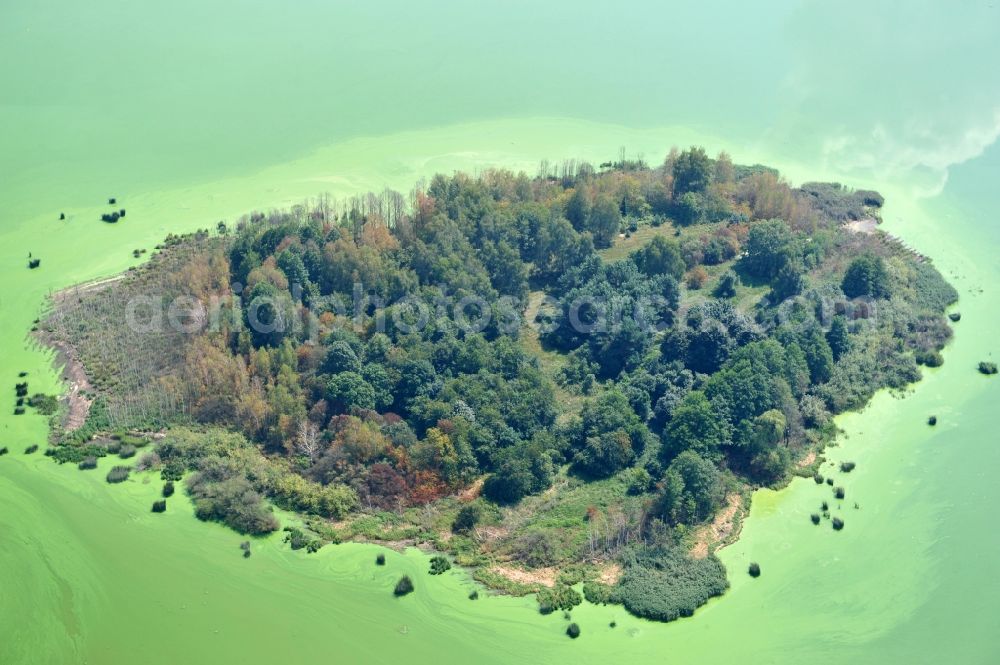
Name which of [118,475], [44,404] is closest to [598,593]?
[118,475]

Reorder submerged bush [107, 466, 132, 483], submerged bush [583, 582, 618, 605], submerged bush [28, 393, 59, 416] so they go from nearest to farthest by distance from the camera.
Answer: submerged bush [583, 582, 618, 605] < submerged bush [107, 466, 132, 483] < submerged bush [28, 393, 59, 416]

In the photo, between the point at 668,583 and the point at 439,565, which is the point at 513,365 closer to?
the point at 439,565

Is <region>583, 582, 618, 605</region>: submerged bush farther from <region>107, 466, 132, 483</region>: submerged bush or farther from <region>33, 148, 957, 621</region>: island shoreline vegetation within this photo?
<region>107, 466, 132, 483</region>: submerged bush

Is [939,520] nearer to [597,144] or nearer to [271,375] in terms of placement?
[271,375]

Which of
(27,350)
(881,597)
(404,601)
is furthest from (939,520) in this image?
(27,350)

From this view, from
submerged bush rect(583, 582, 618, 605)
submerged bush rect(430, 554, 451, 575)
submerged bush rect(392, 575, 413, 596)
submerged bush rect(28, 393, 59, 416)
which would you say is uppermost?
submerged bush rect(28, 393, 59, 416)

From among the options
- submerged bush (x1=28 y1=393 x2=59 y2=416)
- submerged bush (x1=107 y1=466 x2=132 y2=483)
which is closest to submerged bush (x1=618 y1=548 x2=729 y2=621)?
submerged bush (x1=107 y1=466 x2=132 y2=483)

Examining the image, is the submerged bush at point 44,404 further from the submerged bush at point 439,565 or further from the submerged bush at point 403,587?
the submerged bush at point 439,565
